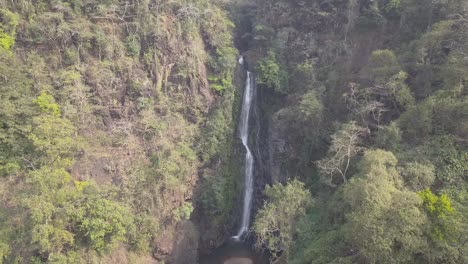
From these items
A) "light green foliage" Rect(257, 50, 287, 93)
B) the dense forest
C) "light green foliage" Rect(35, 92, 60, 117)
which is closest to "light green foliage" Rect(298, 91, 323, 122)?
the dense forest

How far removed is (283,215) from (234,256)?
9.25 meters

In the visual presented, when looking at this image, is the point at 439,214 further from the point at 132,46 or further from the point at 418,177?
the point at 132,46

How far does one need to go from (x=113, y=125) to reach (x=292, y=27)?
67.5 ft

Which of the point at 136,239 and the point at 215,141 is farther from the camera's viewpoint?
the point at 215,141

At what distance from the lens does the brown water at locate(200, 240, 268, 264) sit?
27.9 meters

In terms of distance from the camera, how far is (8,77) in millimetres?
22797

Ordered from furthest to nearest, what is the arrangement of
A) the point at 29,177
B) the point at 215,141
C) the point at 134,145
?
1. the point at 215,141
2. the point at 134,145
3. the point at 29,177

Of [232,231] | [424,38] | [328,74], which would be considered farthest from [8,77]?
[424,38]

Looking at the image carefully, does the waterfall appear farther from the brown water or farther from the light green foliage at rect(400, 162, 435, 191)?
the light green foliage at rect(400, 162, 435, 191)

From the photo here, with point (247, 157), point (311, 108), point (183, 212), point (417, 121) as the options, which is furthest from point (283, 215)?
point (247, 157)

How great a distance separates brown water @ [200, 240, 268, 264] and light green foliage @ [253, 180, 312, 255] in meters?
6.63

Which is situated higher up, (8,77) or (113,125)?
(8,77)

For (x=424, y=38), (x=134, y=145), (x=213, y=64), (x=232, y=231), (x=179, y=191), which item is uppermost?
(x=424, y=38)

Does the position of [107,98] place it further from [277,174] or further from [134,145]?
[277,174]
